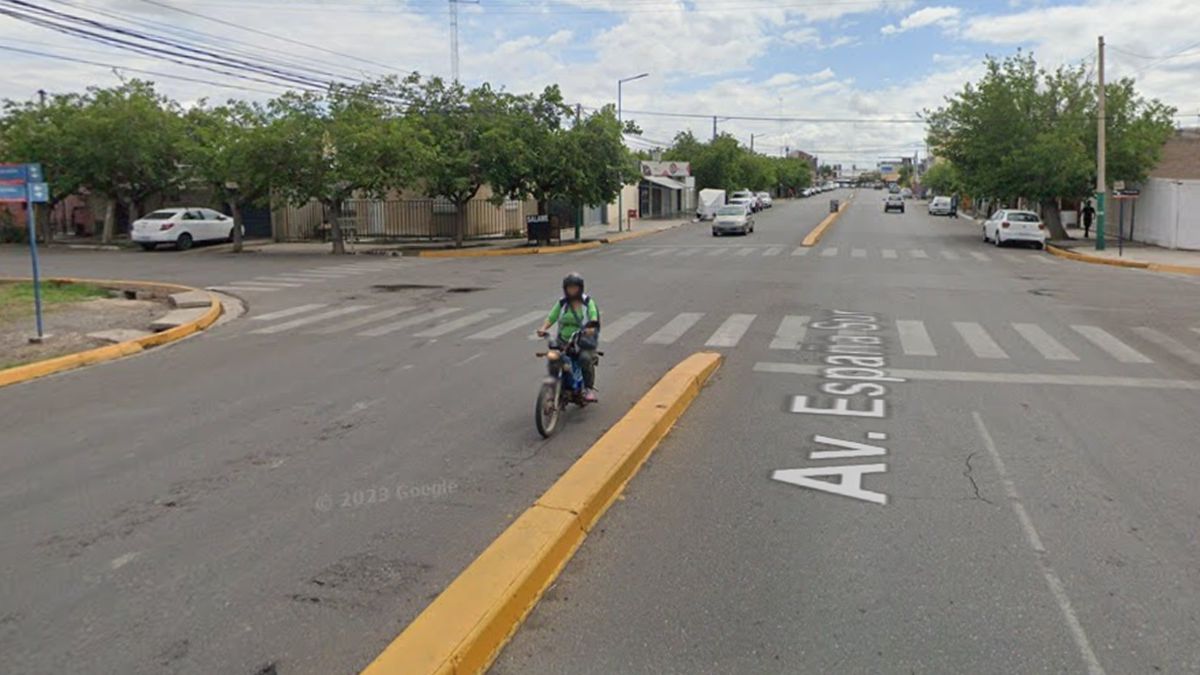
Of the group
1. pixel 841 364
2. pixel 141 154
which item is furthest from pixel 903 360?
pixel 141 154

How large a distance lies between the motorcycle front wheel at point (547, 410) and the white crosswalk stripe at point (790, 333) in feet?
16.1

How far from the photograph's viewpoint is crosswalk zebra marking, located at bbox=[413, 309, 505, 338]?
1296 cm

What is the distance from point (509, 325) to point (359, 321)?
2603 mm

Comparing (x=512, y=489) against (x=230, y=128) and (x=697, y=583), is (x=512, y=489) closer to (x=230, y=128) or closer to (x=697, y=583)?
(x=697, y=583)

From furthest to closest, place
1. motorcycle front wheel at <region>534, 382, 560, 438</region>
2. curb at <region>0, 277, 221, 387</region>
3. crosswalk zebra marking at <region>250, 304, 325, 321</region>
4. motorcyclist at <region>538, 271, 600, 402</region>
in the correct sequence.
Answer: crosswalk zebra marking at <region>250, 304, 325, 321</region> → curb at <region>0, 277, 221, 387</region> → motorcyclist at <region>538, 271, 600, 402</region> → motorcycle front wheel at <region>534, 382, 560, 438</region>

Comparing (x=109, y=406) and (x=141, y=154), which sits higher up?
(x=141, y=154)

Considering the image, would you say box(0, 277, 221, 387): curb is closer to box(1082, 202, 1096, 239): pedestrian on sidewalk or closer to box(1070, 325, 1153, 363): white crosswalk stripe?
box(1070, 325, 1153, 363): white crosswalk stripe

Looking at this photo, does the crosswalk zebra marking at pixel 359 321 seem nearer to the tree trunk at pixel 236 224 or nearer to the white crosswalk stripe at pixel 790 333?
the white crosswalk stripe at pixel 790 333

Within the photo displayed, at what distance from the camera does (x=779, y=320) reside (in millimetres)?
13867

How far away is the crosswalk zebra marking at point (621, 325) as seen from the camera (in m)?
12.6

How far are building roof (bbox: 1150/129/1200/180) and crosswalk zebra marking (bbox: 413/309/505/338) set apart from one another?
36832 millimetres

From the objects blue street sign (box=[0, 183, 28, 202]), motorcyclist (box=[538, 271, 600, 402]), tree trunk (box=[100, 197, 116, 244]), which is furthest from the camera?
tree trunk (box=[100, 197, 116, 244])

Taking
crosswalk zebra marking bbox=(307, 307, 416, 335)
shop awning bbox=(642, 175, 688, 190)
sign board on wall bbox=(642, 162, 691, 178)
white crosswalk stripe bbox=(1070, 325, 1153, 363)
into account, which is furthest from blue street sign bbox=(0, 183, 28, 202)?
sign board on wall bbox=(642, 162, 691, 178)

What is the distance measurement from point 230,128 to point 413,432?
26.7 m
